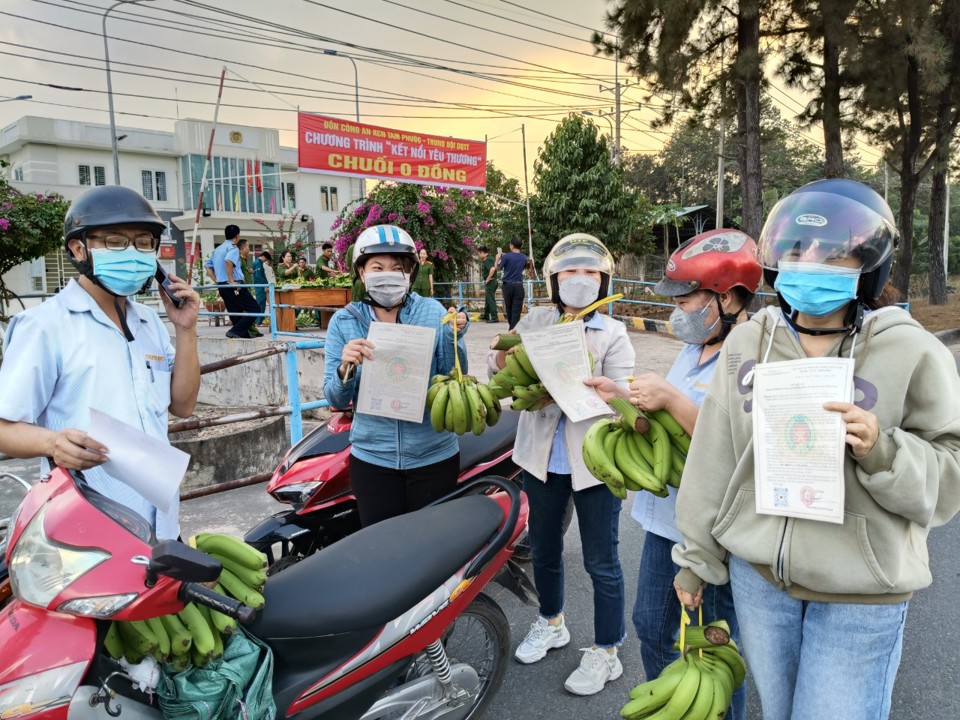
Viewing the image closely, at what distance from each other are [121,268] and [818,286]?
215 cm

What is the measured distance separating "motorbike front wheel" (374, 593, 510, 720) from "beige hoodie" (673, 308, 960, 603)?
4.20 ft

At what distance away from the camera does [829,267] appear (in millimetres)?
1761

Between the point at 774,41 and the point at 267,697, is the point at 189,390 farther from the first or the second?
the point at 774,41

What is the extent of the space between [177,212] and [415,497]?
152 feet

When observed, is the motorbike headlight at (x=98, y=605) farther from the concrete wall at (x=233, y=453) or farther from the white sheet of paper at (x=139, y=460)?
the concrete wall at (x=233, y=453)

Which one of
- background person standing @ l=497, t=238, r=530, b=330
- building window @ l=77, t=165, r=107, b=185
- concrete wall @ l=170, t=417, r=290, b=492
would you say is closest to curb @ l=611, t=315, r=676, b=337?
background person standing @ l=497, t=238, r=530, b=330

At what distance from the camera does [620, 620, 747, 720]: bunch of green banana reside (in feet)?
6.44

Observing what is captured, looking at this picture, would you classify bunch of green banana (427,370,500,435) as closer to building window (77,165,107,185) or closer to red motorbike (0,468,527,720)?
red motorbike (0,468,527,720)

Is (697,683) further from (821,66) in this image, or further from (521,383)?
(821,66)

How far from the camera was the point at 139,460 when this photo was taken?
191 cm

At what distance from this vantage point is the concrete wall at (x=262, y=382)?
8625mm

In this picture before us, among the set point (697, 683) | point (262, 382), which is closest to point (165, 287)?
point (697, 683)

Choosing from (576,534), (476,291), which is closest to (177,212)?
(476,291)

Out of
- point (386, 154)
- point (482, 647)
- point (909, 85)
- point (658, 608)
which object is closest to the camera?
point (658, 608)
